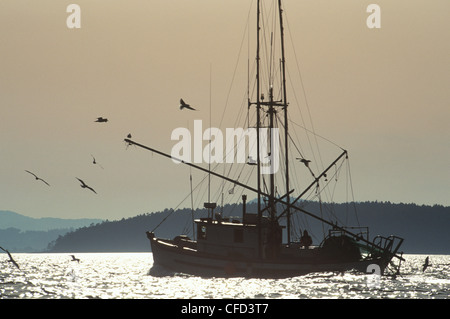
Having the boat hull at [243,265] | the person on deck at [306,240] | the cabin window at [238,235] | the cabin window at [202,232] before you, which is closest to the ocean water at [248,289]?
the boat hull at [243,265]

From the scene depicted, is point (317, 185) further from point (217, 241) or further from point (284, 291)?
point (284, 291)

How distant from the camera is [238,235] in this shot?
60.7 metres

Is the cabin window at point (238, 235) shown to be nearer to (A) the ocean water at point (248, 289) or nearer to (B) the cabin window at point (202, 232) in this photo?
(B) the cabin window at point (202, 232)

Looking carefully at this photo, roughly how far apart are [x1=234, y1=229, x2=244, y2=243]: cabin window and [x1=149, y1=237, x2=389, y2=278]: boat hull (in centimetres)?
159

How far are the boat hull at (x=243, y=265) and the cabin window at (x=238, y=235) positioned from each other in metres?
1.59

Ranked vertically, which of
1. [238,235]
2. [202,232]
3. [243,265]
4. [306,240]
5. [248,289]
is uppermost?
[202,232]

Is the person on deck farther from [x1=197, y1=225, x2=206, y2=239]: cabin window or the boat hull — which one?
[x1=197, y1=225, x2=206, y2=239]: cabin window

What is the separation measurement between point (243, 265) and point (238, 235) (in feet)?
8.31

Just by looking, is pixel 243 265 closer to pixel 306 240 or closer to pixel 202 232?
pixel 202 232

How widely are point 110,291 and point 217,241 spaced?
36.4ft

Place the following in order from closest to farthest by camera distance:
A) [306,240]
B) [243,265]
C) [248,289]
Answer: [248,289] → [243,265] → [306,240]

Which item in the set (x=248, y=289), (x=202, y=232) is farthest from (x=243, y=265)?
(x=248, y=289)
